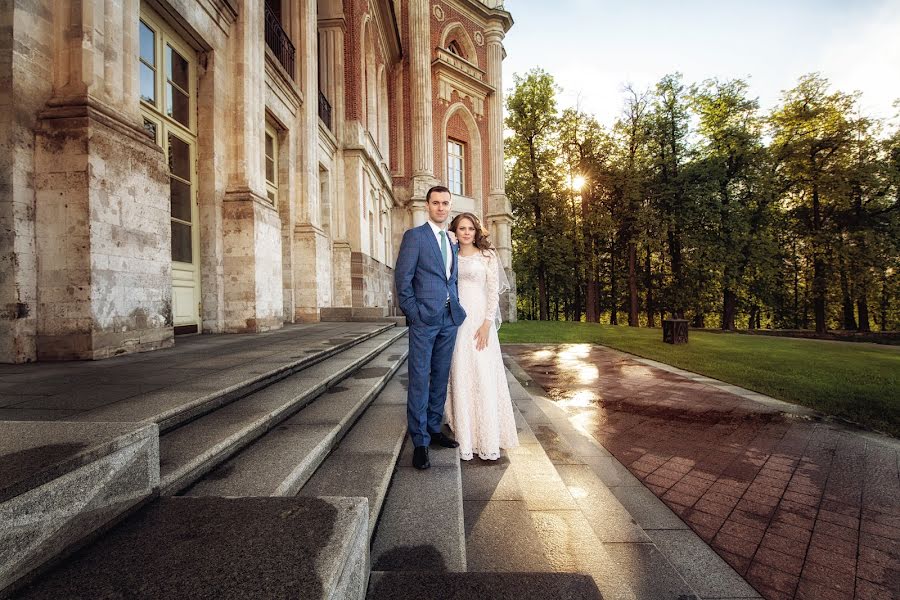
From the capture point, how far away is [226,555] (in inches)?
43.9

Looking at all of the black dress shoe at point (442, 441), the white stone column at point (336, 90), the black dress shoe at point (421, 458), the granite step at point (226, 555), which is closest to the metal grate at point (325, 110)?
the white stone column at point (336, 90)

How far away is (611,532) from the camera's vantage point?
2.19m

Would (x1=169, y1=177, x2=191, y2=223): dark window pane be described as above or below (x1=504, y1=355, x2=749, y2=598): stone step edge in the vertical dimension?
above

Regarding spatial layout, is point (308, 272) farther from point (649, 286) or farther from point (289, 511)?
point (649, 286)

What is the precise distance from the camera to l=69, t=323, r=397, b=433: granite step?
2.21 meters

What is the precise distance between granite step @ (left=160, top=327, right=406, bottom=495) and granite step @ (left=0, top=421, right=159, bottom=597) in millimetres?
226

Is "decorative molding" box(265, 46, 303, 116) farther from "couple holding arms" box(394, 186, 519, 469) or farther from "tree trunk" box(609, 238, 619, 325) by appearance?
"tree trunk" box(609, 238, 619, 325)

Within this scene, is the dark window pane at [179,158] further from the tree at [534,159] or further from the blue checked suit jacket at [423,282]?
the tree at [534,159]

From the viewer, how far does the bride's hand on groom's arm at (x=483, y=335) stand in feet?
9.53

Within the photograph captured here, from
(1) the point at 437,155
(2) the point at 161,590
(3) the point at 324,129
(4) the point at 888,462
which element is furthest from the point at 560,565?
(1) the point at 437,155

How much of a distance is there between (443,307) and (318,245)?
833cm

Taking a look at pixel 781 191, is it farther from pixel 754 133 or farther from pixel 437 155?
pixel 437 155

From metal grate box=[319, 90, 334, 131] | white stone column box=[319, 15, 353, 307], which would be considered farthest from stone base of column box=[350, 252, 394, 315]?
metal grate box=[319, 90, 334, 131]

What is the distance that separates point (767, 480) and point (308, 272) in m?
9.62
